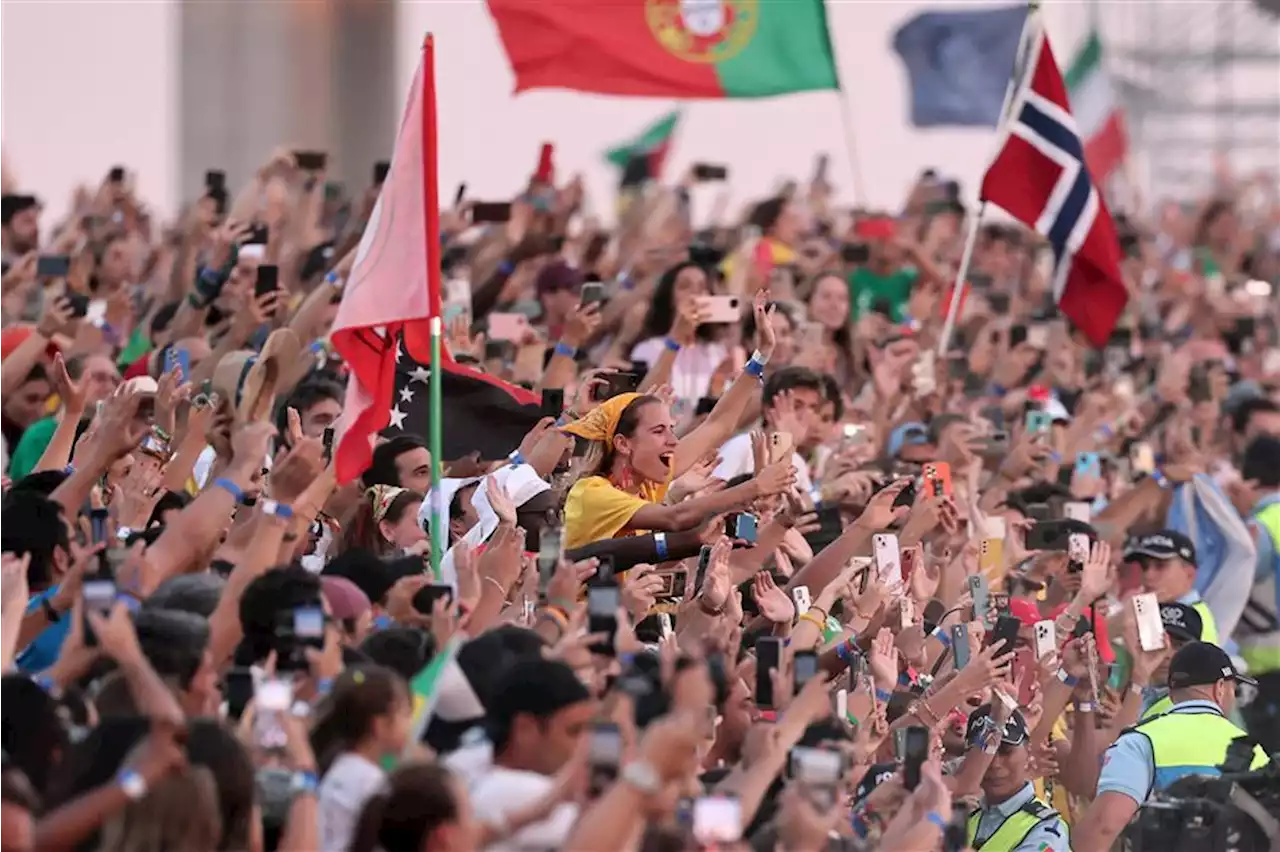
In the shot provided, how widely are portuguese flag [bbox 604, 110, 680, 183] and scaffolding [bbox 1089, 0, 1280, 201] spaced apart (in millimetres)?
20320

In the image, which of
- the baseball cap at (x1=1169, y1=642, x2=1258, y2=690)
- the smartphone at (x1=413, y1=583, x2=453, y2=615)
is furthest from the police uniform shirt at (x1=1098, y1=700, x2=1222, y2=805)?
the smartphone at (x1=413, y1=583, x2=453, y2=615)

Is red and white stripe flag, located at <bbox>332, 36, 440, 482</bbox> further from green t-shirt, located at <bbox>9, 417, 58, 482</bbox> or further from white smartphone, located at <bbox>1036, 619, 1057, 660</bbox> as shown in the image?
white smartphone, located at <bbox>1036, 619, 1057, 660</bbox>

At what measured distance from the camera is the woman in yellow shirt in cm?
1021

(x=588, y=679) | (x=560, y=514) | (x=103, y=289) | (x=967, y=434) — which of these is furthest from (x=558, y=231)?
(x=588, y=679)

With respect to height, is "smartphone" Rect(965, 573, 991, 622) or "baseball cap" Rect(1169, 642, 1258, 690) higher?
"smartphone" Rect(965, 573, 991, 622)

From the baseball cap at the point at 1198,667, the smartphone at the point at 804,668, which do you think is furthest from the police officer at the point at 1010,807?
the smartphone at the point at 804,668

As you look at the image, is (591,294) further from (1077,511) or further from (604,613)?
(604,613)

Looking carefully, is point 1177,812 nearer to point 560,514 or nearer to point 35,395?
point 560,514

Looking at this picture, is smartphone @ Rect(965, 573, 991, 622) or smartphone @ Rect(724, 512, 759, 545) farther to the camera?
smartphone @ Rect(965, 573, 991, 622)

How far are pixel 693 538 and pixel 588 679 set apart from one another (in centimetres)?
226

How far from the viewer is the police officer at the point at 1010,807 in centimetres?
980

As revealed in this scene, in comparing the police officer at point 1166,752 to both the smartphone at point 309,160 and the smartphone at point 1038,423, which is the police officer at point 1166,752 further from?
the smartphone at point 309,160

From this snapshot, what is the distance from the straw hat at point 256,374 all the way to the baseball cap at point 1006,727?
9.51ft

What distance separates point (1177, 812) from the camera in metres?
9.73
